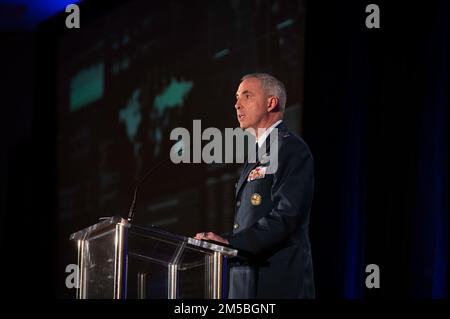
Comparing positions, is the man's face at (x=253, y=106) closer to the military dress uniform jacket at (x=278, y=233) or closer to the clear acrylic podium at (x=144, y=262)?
the military dress uniform jacket at (x=278, y=233)

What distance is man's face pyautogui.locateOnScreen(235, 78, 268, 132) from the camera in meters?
3.04

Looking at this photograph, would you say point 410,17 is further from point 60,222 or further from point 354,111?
point 60,222

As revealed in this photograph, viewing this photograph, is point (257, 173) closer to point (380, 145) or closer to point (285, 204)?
point (285, 204)

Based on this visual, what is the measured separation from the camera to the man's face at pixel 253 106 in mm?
3035

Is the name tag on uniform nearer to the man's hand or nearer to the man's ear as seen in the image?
the man's ear

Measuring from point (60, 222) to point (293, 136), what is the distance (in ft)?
10.1

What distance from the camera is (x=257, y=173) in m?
2.93

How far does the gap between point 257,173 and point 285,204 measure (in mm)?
217

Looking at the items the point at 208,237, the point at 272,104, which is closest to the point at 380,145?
the point at 272,104

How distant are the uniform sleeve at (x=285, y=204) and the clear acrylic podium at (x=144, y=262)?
7.8 inches

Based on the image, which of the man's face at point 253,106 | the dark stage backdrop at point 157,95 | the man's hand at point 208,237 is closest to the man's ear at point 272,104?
the man's face at point 253,106

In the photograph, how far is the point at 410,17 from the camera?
398 centimetres

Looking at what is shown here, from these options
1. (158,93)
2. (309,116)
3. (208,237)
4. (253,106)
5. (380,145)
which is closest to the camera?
(208,237)
